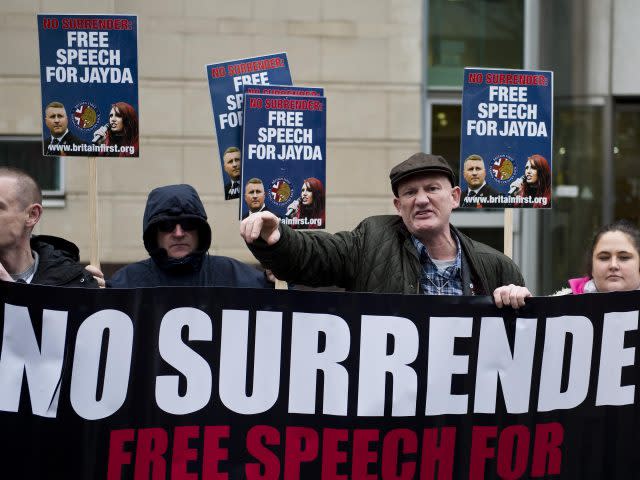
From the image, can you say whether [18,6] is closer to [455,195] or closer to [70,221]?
[70,221]

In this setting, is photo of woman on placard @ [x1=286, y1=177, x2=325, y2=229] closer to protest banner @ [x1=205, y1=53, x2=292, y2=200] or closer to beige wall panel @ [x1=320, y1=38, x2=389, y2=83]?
protest banner @ [x1=205, y1=53, x2=292, y2=200]

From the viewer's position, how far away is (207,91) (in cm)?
834

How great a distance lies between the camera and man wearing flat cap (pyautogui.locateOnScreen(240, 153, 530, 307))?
3.58m

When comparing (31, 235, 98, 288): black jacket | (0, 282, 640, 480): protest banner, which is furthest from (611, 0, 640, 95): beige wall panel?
(31, 235, 98, 288): black jacket

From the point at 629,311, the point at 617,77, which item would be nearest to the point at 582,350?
the point at 629,311

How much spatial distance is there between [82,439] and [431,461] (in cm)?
116

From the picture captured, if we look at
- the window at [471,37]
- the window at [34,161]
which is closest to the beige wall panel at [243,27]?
the window at [471,37]

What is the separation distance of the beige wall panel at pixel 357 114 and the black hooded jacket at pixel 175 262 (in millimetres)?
4001

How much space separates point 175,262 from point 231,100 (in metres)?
0.86

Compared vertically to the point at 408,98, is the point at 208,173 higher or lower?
lower

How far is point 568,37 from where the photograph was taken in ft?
28.5

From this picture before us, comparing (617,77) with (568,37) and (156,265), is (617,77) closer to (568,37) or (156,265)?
(568,37)

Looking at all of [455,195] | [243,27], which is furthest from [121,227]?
[455,195]

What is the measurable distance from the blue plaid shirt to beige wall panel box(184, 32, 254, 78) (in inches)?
197
